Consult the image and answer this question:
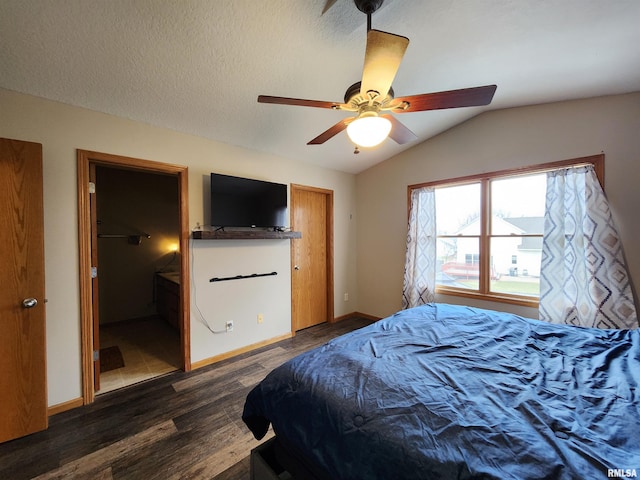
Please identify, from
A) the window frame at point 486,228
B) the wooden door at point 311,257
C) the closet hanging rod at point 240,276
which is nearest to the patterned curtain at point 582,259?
the window frame at point 486,228

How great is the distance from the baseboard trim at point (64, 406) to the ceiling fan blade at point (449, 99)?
3.36m

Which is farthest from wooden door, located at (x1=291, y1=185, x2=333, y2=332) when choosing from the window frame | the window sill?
the window sill

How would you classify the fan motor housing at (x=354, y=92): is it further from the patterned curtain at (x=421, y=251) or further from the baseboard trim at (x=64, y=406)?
the baseboard trim at (x=64, y=406)

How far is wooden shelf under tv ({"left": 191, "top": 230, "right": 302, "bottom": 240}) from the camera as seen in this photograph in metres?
2.65

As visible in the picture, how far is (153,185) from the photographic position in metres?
4.49

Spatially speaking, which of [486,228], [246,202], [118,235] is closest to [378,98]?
[246,202]

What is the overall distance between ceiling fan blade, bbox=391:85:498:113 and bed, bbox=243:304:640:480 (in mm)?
1481

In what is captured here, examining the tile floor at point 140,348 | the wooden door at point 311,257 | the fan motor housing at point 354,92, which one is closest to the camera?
the fan motor housing at point 354,92

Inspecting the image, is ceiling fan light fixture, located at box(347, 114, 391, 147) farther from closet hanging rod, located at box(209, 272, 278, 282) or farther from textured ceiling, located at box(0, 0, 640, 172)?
closet hanging rod, located at box(209, 272, 278, 282)

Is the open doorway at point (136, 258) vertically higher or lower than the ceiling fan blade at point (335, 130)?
lower

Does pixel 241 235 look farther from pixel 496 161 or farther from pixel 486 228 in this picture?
pixel 496 161

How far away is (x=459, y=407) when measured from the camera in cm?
97

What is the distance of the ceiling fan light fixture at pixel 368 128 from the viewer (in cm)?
152

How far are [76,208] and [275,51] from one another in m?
2.05
